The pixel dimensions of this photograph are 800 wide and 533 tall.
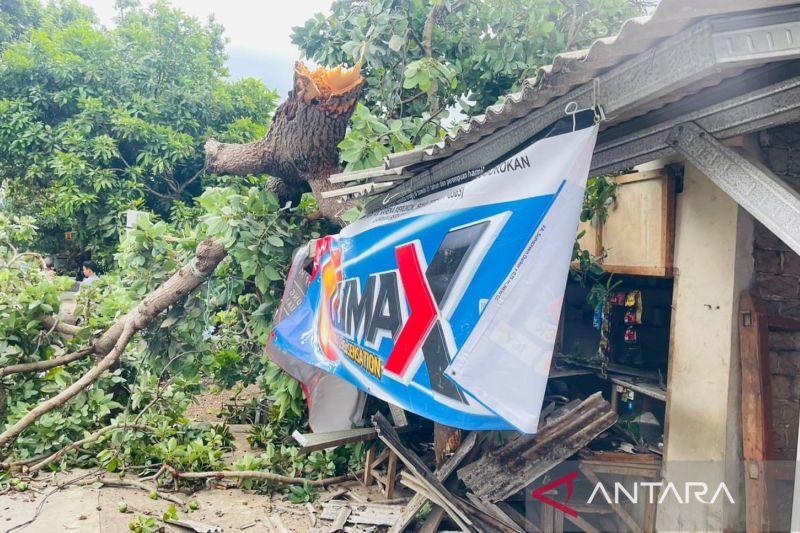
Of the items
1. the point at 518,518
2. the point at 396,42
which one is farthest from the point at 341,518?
the point at 396,42

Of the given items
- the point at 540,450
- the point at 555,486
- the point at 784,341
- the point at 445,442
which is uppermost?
the point at 784,341

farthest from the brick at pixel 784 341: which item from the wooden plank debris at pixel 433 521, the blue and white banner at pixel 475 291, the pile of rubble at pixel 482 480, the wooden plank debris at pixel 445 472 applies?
the wooden plank debris at pixel 433 521

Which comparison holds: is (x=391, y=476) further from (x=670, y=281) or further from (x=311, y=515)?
(x=670, y=281)

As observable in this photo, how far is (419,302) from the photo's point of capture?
281 centimetres

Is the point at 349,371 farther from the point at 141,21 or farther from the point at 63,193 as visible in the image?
the point at 141,21

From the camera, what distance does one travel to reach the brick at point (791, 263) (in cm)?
288

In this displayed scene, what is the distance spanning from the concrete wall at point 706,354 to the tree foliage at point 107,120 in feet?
37.8

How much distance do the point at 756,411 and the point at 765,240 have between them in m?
0.97

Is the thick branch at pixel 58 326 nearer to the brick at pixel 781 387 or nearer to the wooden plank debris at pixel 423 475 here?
the wooden plank debris at pixel 423 475

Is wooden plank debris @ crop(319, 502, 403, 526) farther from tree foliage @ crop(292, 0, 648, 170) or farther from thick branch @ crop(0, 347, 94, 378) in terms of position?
thick branch @ crop(0, 347, 94, 378)

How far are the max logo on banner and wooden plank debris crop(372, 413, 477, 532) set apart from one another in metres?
1.38

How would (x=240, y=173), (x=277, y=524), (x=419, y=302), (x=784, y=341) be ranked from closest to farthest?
(x=419, y=302)
(x=784, y=341)
(x=277, y=524)
(x=240, y=173)

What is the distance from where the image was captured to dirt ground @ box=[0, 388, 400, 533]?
159 inches

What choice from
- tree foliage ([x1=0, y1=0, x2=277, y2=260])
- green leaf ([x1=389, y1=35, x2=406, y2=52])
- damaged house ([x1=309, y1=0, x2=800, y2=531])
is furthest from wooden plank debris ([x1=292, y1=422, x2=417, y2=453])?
tree foliage ([x1=0, y1=0, x2=277, y2=260])
